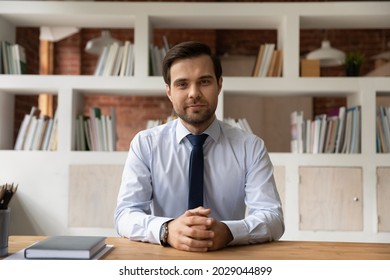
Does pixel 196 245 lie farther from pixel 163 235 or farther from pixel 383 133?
pixel 383 133

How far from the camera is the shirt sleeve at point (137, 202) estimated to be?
1.37 m

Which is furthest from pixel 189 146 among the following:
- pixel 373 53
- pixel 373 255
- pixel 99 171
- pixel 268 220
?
pixel 373 53

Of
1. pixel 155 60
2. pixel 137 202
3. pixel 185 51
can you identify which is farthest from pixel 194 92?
pixel 155 60

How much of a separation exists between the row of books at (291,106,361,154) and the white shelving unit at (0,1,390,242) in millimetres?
57

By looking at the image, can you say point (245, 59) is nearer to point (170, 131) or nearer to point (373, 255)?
point (170, 131)

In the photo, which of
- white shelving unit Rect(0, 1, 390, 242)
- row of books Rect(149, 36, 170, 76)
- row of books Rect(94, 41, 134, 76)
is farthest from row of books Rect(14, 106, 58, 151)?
row of books Rect(149, 36, 170, 76)

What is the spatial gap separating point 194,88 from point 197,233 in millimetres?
600

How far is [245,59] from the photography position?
6.16 meters

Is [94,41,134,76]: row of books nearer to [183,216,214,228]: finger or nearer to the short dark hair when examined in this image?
the short dark hair

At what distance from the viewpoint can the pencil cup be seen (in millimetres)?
1149

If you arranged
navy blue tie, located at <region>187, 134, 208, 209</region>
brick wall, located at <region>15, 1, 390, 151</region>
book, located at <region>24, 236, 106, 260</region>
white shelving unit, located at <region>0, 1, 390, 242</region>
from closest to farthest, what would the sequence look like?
1. book, located at <region>24, 236, 106, 260</region>
2. navy blue tie, located at <region>187, 134, 208, 209</region>
3. white shelving unit, located at <region>0, 1, 390, 242</region>
4. brick wall, located at <region>15, 1, 390, 151</region>

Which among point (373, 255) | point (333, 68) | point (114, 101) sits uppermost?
point (333, 68)

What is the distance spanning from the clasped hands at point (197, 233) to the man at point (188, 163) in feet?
0.68

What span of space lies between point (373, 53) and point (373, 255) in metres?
5.23
